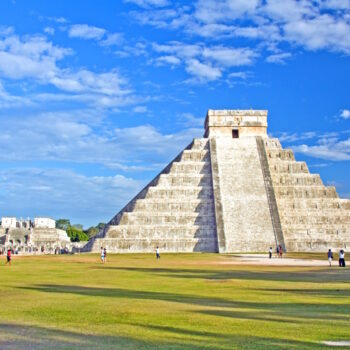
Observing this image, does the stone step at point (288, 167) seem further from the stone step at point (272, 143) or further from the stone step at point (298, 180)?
the stone step at point (272, 143)

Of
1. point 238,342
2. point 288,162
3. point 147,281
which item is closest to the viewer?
point 238,342

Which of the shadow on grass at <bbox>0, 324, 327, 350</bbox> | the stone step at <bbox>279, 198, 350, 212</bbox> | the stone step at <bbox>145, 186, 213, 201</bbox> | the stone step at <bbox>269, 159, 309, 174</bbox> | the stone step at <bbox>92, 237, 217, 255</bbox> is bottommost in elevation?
the shadow on grass at <bbox>0, 324, 327, 350</bbox>

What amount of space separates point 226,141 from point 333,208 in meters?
11.9

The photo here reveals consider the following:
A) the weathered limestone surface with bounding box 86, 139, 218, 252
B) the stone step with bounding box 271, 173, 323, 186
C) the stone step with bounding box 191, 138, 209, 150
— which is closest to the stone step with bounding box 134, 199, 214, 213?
the weathered limestone surface with bounding box 86, 139, 218, 252

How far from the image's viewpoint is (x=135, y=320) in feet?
34.2

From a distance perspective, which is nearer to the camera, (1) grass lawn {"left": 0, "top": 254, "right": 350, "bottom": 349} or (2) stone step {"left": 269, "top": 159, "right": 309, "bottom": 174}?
(1) grass lawn {"left": 0, "top": 254, "right": 350, "bottom": 349}

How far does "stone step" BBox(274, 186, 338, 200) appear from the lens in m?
45.8

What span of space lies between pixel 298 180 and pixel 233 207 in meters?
7.13

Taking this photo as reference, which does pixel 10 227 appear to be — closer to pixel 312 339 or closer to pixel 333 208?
pixel 333 208

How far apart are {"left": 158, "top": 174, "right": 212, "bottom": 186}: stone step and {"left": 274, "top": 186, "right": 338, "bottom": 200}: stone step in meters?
6.00

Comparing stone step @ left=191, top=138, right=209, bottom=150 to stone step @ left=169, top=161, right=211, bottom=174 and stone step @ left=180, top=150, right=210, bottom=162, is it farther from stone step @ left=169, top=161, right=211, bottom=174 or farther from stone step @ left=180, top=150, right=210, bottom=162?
stone step @ left=169, top=161, right=211, bottom=174

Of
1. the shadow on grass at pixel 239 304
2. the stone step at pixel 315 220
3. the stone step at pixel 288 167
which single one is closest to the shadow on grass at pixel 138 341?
the shadow on grass at pixel 239 304

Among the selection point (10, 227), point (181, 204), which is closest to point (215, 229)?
point (181, 204)

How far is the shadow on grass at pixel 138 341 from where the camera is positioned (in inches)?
317
